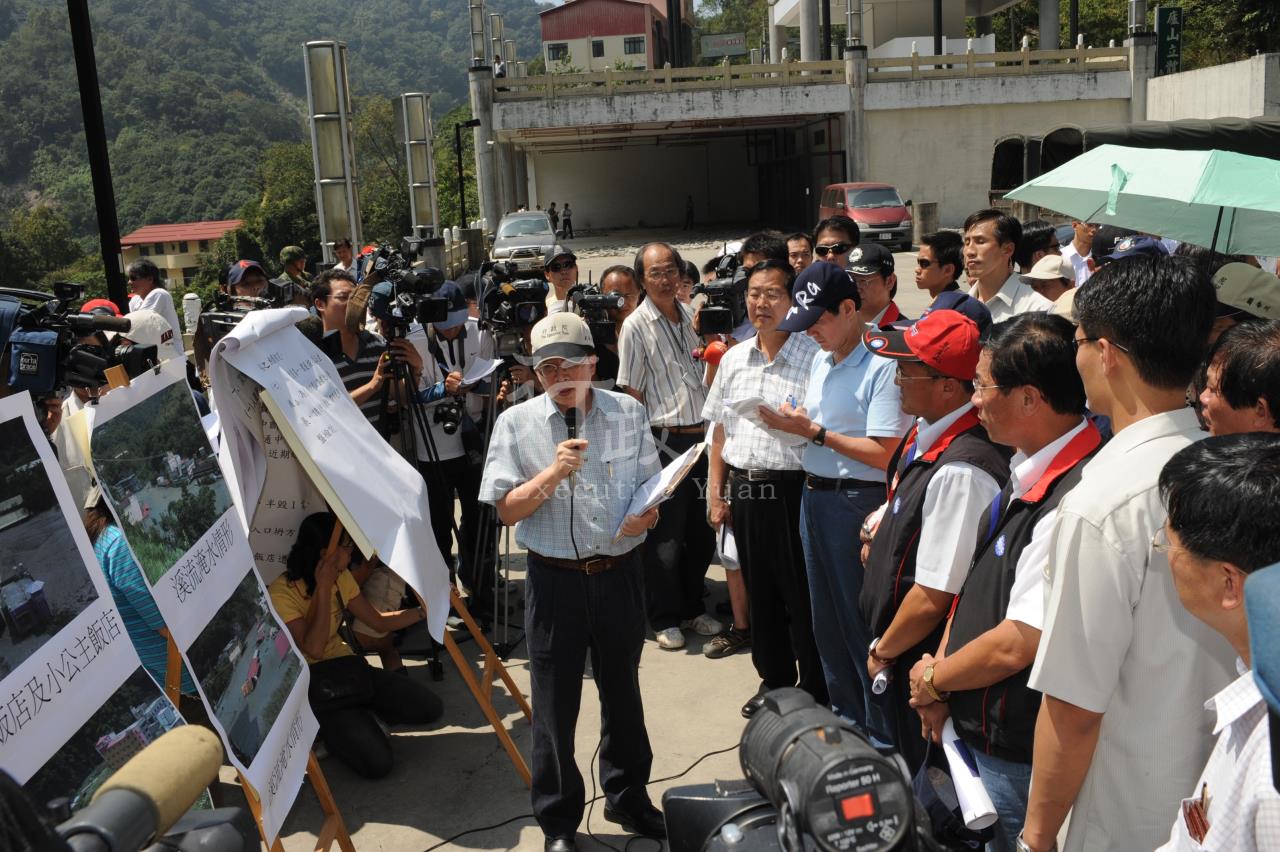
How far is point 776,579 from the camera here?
4.50 metres

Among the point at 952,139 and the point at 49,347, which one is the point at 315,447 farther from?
the point at 952,139

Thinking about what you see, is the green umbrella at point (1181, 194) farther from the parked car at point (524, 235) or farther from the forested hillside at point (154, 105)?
the forested hillside at point (154, 105)

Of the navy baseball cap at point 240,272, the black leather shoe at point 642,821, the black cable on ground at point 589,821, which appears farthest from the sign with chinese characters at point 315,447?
the navy baseball cap at point 240,272

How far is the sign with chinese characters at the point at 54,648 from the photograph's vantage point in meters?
2.12

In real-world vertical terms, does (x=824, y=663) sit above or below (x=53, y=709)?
below

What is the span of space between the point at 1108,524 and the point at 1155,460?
Result: 17 centimetres

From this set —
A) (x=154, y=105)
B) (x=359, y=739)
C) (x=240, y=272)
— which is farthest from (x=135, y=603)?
(x=154, y=105)

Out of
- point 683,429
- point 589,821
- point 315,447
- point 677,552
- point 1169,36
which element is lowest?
point 589,821

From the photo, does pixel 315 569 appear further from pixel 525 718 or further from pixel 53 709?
pixel 53 709

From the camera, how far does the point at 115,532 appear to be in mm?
3082

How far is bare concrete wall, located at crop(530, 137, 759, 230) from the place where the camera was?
42.7 meters

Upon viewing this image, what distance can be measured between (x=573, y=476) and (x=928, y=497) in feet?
3.96

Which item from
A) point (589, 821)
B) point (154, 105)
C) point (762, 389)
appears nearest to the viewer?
point (589, 821)

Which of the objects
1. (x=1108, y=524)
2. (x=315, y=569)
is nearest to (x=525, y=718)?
(x=315, y=569)
